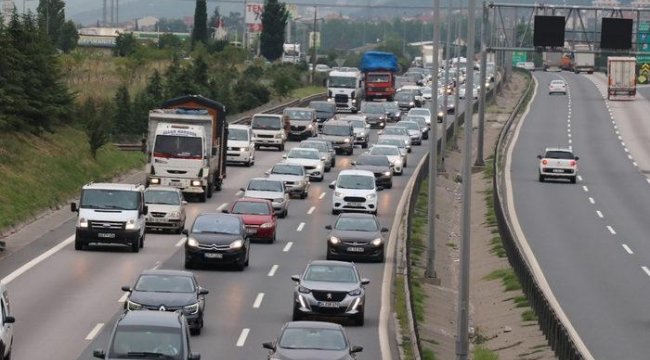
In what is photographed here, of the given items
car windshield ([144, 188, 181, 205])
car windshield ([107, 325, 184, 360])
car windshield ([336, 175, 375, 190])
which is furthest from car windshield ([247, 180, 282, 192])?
car windshield ([107, 325, 184, 360])

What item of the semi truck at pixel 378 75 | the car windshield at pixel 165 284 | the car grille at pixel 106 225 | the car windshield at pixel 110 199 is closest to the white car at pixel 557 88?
the semi truck at pixel 378 75

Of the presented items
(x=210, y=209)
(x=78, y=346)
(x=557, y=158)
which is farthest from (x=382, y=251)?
(x=557, y=158)

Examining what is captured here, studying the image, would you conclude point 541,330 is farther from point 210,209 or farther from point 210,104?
point 210,104

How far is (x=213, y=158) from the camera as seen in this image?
6144 centimetres

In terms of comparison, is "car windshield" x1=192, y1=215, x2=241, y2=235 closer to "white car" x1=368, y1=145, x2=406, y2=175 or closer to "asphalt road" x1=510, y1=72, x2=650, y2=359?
"asphalt road" x1=510, y1=72, x2=650, y2=359

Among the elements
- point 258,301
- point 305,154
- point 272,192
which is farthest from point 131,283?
point 305,154

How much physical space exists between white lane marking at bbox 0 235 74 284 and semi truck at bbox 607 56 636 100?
275 feet

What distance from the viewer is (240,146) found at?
7644 cm

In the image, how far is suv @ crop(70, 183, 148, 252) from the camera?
4472 cm

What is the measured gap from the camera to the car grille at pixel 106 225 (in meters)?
44.8

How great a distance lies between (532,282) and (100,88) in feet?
231

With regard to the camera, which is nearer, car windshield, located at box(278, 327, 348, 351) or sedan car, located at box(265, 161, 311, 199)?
car windshield, located at box(278, 327, 348, 351)

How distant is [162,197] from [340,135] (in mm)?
35765

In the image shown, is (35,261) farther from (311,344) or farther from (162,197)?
(311,344)
